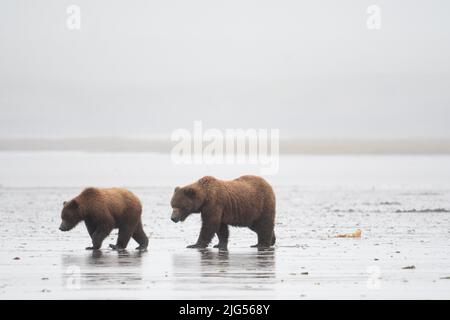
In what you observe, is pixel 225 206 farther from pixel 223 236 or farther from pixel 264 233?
pixel 264 233

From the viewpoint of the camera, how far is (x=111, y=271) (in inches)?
690

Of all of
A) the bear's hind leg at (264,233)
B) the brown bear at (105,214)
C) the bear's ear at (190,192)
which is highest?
the bear's ear at (190,192)

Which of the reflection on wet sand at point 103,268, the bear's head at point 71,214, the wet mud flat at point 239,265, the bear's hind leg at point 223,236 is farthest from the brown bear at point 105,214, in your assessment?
the bear's hind leg at point 223,236

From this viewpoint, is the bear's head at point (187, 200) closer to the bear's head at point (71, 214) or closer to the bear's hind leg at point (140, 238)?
the bear's hind leg at point (140, 238)

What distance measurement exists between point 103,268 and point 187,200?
5.07 metres

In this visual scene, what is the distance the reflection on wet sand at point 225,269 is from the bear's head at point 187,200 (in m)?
1.18

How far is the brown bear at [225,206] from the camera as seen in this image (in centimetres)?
2284

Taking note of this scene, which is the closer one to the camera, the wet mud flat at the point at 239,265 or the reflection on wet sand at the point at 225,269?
the wet mud flat at the point at 239,265

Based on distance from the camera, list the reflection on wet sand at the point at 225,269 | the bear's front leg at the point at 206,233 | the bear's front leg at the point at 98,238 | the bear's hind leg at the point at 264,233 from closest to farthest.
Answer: the reflection on wet sand at the point at 225,269 → the bear's front leg at the point at 98,238 → the bear's front leg at the point at 206,233 → the bear's hind leg at the point at 264,233

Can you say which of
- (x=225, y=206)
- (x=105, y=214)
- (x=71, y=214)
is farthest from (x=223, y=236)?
(x=71, y=214)

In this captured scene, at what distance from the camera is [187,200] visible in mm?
22859

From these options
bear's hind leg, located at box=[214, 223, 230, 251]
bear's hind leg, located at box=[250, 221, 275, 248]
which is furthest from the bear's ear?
bear's hind leg, located at box=[250, 221, 275, 248]

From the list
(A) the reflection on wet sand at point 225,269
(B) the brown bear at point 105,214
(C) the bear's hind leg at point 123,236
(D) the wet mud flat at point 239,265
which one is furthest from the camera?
(C) the bear's hind leg at point 123,236
